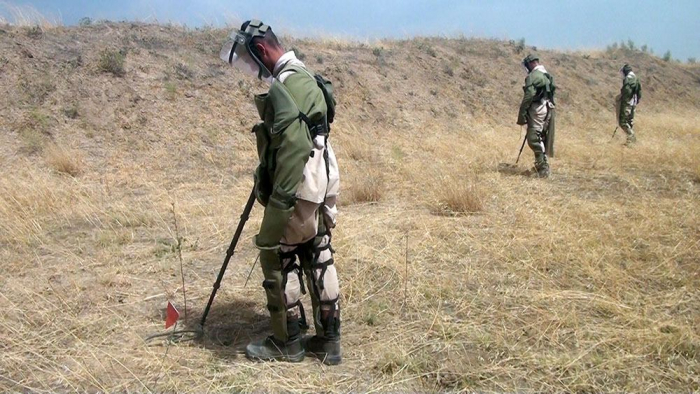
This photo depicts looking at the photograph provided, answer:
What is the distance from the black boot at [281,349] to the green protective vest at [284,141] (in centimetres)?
62

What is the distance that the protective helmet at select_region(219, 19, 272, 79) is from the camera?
9.20ft

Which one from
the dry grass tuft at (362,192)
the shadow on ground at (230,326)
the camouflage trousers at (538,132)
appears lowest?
the shadow on ground at (230,326)

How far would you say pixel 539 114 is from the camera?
819cm

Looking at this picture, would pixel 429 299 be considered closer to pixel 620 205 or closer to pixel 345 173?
pixel 620 205

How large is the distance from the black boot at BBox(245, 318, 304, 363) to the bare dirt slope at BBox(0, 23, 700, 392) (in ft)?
0.27

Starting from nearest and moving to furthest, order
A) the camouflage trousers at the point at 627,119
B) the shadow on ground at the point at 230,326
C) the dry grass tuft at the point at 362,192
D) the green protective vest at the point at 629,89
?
the shadow on ground at the point at 230,326 < the dry grass tuft at the point at 362,192 < the green protective vest at the point at 629,89 < the camouflage trousers at the point at 627,119

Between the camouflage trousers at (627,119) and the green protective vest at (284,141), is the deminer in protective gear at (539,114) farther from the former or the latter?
the green protective vest at (284,141)

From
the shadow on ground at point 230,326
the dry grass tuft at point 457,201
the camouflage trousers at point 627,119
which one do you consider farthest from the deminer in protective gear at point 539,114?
the shadow on ground at point 230,326

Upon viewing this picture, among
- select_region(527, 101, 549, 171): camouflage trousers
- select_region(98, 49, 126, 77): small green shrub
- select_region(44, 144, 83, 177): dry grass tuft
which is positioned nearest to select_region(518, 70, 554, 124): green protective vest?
select_region(527, 101, 549, 171): camouflage trousers

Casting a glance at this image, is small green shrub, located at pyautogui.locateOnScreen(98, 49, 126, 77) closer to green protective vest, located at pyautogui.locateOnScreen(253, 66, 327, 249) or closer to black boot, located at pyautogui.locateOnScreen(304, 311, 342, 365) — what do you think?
green protective vest, located at pyautogui.locateOnScreen(253, 66, 327, 249)

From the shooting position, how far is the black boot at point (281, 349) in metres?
3.02

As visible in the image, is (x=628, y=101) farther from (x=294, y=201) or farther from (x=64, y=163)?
(x=294, y=201)

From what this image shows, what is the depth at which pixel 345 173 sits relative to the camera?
27.0ft

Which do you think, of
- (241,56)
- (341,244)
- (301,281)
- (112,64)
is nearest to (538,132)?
(341,244)
